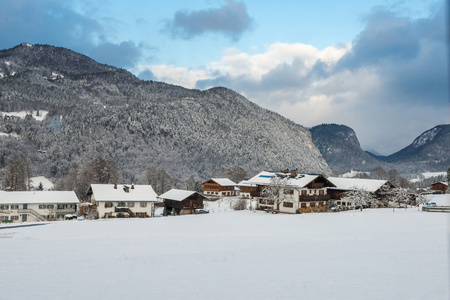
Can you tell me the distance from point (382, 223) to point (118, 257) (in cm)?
3271

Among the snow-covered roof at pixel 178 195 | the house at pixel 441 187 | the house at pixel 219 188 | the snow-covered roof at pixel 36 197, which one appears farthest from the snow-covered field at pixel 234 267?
the house at pixel 441 187

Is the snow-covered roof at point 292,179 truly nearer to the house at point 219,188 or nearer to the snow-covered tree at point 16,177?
the house at point 219,188

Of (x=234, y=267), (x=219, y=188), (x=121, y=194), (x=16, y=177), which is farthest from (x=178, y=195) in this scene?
(x=234, y=267)

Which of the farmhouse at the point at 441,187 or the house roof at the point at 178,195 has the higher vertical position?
the farmhouse at the point at 441,187

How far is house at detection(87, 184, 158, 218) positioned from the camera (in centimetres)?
7050

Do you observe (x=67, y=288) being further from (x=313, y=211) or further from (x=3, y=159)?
(x=3, y=159)

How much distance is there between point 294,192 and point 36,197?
5220 centimetres

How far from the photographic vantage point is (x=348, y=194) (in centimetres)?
7225

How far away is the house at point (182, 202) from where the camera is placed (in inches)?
3118

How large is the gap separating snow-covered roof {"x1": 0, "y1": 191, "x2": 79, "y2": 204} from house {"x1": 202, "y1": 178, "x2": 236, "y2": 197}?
5764 cm

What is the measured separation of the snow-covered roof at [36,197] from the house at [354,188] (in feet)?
182

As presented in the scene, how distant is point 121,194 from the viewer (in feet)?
242

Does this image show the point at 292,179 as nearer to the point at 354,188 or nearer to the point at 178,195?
the point at 354,188

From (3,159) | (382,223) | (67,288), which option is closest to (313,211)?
(382,223)
